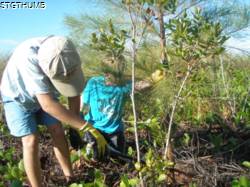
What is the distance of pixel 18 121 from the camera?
103 inches

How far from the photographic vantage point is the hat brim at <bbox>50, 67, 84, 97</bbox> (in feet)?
7.79

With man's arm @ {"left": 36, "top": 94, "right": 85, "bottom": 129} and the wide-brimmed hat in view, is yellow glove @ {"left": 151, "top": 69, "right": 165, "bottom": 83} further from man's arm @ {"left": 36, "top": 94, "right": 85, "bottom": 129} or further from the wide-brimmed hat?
man's arm @ {"left": 36, "top": 94, "right": 85, "bottom": 129}

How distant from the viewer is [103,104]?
11.0 feet

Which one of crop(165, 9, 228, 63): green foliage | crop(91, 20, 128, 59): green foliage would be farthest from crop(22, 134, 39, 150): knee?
crop(165, 9, 228, 63): green foliage

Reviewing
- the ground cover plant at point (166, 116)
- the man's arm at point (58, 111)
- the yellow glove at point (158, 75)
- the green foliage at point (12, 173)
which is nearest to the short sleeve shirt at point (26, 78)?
the man's arm at point (58, 111)

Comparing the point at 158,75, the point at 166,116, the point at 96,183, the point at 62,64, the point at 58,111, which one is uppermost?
the point at 62,64

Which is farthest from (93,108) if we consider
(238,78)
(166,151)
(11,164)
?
(238,78)

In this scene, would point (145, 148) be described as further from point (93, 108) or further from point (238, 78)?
point (238, 78)

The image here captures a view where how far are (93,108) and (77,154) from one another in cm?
36

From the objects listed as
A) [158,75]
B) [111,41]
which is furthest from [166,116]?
[111,41]

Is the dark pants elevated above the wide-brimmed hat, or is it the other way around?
the wide-brimmed hat

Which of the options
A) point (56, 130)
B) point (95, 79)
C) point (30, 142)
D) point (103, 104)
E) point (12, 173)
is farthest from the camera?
point (103, 104)

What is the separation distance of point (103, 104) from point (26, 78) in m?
0.98

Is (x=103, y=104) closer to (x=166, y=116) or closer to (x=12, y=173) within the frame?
(x=166, y=116)
